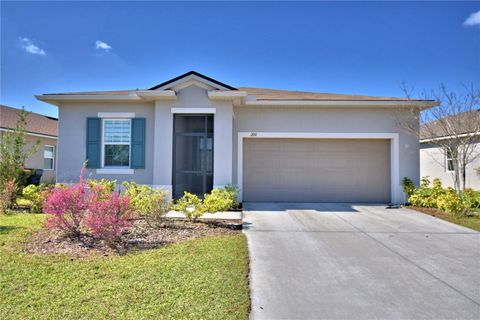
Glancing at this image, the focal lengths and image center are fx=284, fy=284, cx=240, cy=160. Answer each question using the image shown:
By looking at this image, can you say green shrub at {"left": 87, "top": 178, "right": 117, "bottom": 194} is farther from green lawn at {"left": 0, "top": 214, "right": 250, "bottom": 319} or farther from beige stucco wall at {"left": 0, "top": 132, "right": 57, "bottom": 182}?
beige stucco wall at {"left": 0, "top": 132, "right": 57, "bottom": 182}

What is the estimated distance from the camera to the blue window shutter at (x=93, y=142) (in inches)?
416

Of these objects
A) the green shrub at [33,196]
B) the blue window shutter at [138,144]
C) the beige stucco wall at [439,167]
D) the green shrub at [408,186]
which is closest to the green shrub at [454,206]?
the green shrub at [408,186]

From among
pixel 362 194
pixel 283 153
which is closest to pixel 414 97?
pixel 362 194

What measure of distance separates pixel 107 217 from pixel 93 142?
6260mm

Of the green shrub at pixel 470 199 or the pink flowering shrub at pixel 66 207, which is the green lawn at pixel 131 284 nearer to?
the pink flowering shrub at pixel 66 207

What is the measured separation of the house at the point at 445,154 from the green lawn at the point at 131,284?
984 cm

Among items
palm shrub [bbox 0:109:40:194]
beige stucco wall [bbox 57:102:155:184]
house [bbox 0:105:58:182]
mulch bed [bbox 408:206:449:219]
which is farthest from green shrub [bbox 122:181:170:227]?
house [bbox 0:105:58:182]

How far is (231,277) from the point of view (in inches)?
159

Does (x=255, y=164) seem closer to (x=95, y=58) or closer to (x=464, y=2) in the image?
(x=95, y=58)

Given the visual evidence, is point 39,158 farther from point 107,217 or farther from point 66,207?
point 107,217

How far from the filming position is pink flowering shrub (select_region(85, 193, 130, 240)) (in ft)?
17.5

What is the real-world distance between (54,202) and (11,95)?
14.7 m

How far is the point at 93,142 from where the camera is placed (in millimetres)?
10586

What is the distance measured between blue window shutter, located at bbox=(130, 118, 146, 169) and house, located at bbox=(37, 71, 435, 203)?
0.04m
